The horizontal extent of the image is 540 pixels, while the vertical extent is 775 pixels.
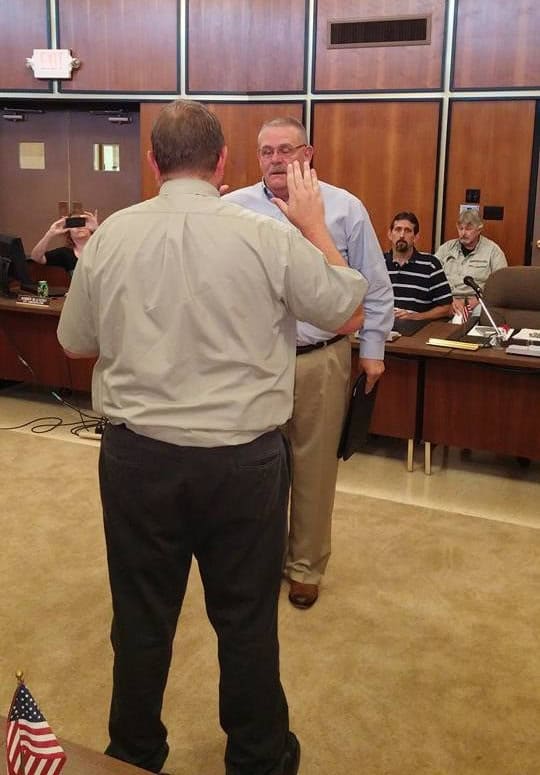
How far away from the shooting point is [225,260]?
60.1 inches

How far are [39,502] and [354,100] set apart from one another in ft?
13.1

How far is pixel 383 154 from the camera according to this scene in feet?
20.4

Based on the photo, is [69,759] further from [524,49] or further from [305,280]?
[524,49]

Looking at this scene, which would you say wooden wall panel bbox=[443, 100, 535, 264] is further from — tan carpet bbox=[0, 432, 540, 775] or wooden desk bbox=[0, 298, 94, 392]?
tan carpet bbox=[0, 432, 540, 775]

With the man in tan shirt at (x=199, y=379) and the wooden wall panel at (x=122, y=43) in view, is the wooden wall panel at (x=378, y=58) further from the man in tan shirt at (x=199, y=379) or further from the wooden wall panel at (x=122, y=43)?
the man in tan shirt at (x=199, y=379)

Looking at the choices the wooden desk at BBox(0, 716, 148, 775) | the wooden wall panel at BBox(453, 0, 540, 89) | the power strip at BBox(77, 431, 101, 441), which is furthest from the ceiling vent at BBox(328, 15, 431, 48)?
the wooden desk at BBox(0, 716, 148, 775)

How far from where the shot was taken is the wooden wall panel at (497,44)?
5.70 meters

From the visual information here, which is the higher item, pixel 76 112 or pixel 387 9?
pixel 387 9

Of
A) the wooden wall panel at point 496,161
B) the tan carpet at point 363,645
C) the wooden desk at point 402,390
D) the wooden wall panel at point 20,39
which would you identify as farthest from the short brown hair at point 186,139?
the wooden wall panel at point 20,39

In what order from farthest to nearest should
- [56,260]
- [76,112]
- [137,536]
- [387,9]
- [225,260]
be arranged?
1. [76,112]
2. [387,9]
3. [56,260]
4. [137,536]
5. [225,260]

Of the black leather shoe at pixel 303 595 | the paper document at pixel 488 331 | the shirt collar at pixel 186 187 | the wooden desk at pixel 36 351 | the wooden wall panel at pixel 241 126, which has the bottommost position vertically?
the black leather shoe at pixel 303 595

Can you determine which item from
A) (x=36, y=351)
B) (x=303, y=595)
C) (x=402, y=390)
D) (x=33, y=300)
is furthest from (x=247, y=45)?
(x=303, y=595)

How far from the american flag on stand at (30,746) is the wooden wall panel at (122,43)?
6.00 metres

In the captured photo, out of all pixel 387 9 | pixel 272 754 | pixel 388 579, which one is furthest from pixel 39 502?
pixel 387 9
